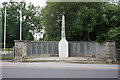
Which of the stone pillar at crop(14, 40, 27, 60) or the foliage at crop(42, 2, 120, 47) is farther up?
the foliage at crop(42, 2, 120, 47)

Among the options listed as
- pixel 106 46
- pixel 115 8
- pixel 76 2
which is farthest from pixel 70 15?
pixel 106 46

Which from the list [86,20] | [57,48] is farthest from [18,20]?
[86,20]

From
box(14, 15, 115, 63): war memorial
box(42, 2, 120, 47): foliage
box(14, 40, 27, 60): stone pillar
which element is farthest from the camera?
box(42, 2, 120, 47): foliage

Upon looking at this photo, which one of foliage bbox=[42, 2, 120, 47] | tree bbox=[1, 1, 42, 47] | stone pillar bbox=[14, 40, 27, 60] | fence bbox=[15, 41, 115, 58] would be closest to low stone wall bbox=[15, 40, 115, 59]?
fence bbox=[15, 41, 115, 58]

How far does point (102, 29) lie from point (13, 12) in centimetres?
2136

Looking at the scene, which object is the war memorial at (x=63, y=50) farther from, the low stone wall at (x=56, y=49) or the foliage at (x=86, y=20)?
the foliage at (x=86, y=20)

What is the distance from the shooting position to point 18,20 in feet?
91.3

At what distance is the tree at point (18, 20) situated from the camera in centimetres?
2698

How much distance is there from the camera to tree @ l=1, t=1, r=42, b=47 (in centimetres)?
2698

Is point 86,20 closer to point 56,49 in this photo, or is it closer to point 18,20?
point 56,49

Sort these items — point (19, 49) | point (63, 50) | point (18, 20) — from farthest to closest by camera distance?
point (18, 20), point (63, 50), point (19, 49)

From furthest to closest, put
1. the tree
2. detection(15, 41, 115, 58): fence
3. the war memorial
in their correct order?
the tree
detection(15, 41, 115, 58): fence
the war memorial

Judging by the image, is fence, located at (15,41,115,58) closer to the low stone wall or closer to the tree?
the low stone wall

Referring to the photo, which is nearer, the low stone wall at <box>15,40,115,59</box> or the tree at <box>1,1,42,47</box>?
the low stone wall at <box>15,40,115,59</box>
